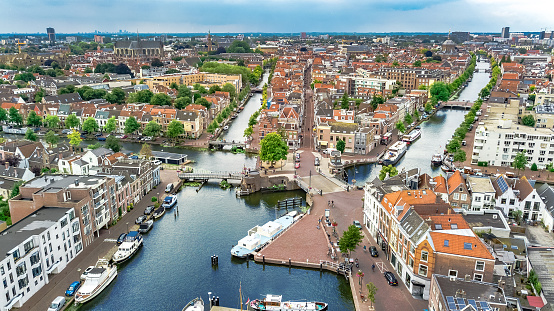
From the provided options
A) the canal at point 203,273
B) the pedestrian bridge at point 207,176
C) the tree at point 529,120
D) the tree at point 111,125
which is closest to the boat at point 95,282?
the canal at point 203,273

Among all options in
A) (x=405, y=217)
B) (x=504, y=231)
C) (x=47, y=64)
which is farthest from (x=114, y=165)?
(x=47, y=64)

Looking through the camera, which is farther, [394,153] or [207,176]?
[394,153]

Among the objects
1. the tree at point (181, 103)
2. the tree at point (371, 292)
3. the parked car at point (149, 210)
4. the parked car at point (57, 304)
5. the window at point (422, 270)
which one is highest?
the tree at point (181, 103)

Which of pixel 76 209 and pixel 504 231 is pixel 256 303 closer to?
pixel 76 209

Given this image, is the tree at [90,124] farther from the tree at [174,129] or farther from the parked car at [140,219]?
the parked car at [140,219]

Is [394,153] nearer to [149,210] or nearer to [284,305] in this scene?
[149,210]

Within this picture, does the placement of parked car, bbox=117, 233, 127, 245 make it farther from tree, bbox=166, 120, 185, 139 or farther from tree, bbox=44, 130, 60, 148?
tree, bbox=44, 130, 60, 148

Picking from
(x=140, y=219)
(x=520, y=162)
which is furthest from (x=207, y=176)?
(x=520, y=162)
